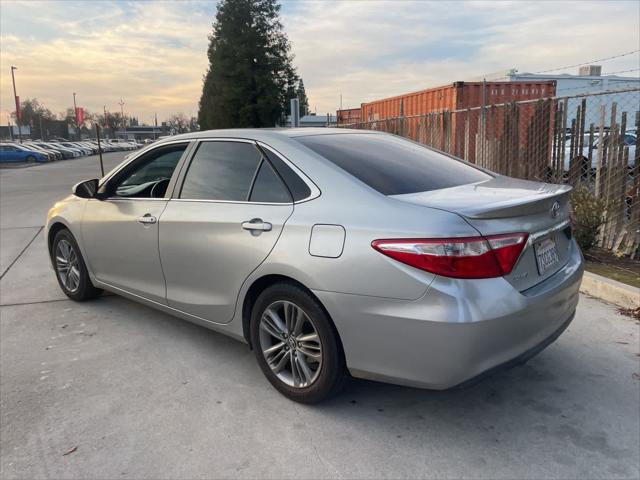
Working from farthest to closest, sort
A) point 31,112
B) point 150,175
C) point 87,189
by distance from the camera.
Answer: point 31,112 → point 87,189 → point 150,175

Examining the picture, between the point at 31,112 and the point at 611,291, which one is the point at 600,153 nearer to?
the point at 611,291

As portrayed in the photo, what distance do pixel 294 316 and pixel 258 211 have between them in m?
0.66

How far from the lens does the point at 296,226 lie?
2879mm

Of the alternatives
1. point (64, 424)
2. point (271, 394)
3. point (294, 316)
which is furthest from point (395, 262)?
point (64, 424)

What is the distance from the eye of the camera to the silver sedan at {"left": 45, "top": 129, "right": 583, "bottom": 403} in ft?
7.97

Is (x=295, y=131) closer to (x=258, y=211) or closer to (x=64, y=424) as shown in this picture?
(x=258, y=211)

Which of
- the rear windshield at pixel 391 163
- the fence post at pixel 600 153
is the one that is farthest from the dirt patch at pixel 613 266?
the rear windshield at pixel 391 163

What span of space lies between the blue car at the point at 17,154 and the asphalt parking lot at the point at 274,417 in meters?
41.6

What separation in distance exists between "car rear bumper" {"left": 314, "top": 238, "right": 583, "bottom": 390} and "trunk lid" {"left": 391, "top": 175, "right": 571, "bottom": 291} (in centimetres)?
13

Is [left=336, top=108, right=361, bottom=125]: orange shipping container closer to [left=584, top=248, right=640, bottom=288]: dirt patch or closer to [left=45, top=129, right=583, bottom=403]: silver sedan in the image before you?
[left=584, top=248, right=640, bottom=288]: dirt patch

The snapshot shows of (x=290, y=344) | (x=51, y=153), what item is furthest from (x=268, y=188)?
(x=51, y=153)

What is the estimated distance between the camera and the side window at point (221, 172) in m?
3.36

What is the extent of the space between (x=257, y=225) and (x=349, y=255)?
718 mm

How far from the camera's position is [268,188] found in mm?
3189
